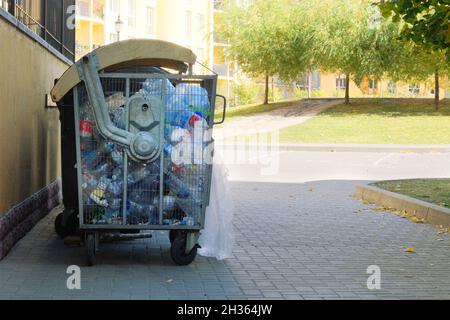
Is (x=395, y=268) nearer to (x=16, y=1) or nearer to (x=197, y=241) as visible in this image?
(x=197, y=241)

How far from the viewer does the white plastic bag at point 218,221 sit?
23.4ft

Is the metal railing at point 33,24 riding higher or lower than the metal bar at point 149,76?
higher

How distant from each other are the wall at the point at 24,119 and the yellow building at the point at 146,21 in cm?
4608

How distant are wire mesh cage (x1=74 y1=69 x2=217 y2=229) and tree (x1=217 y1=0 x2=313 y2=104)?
109 feet

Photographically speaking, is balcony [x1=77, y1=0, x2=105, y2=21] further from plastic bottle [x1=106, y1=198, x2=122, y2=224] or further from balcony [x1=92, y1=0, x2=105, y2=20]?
plastic bottle [x1=106, y1=198, x2=122, y2=224]

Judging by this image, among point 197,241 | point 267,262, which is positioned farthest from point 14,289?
point 267,262

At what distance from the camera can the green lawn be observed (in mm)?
29375

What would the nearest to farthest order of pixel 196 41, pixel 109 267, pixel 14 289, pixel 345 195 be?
pixel 14 289, pixel 109 267, pixel 345 195, pixel 196 41

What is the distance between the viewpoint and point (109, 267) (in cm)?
660

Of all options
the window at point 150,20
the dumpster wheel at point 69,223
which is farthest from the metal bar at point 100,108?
the window at point 150,20

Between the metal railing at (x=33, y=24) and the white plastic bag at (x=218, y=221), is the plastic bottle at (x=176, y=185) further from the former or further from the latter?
the metal railing at (x=33, y=24)

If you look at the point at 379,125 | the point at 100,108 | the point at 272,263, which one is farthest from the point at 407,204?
the point at 379,125

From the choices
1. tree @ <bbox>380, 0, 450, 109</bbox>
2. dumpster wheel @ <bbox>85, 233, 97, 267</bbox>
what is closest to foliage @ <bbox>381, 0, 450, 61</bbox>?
tree @ <bbox>380, 0, 450, 109</bbox>

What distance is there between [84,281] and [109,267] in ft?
2.09
